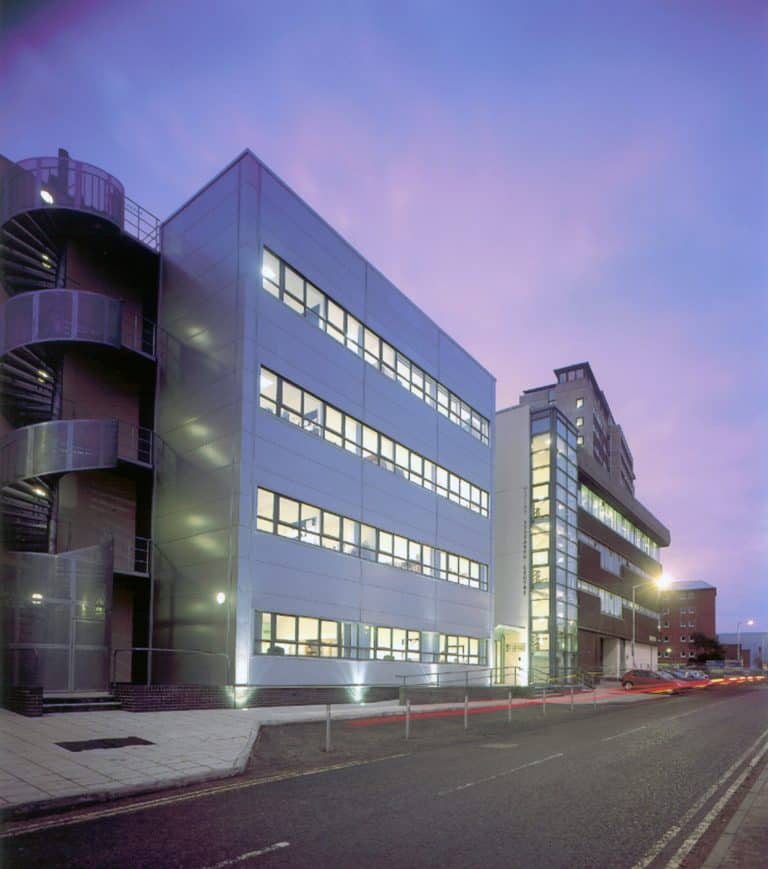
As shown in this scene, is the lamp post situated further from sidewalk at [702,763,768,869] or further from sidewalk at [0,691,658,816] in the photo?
sidewalk at [702,763,768,869]

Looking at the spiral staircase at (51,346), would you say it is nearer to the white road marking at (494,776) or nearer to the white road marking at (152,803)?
the white road marking at (152,803)

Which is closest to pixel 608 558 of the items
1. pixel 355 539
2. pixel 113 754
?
pixel 355 539

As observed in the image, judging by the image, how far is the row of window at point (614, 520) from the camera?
60469 millimetres

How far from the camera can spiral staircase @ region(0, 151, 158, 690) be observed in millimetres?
23062

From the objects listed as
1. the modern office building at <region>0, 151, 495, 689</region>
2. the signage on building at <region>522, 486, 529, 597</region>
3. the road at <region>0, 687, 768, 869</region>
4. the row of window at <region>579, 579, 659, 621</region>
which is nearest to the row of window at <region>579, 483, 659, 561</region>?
the row of window at <region>579, 579, 659, 621</region>

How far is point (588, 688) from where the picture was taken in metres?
47.2

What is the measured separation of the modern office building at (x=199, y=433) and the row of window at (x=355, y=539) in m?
0.12

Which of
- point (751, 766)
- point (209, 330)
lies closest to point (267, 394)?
point (209, 330)

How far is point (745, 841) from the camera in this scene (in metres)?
7.45

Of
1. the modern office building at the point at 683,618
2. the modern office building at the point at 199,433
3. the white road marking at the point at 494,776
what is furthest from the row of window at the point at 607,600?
the modern office building at the point at 683,618

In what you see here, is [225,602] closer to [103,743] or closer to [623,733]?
[103,743]

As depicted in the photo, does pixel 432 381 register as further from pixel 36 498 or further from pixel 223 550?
pixel 36 498

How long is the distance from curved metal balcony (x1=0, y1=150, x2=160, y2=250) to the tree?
129584mm

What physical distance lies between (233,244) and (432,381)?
14.1 metres
